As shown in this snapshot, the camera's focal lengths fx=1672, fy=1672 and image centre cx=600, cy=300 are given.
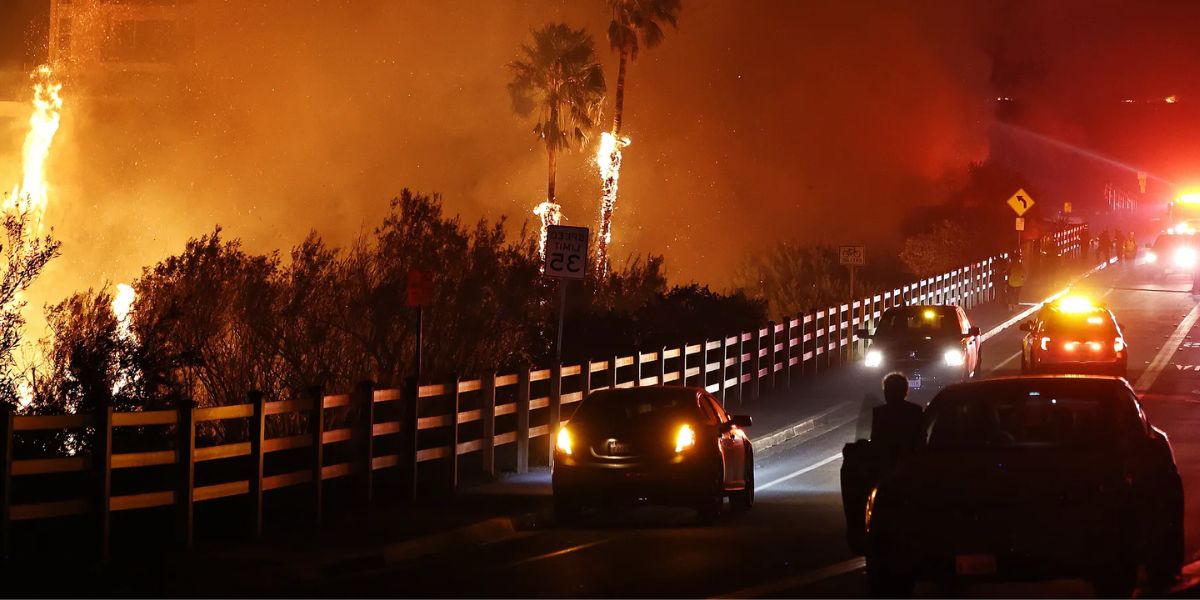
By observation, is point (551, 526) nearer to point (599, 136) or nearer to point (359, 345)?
point (359, 345)

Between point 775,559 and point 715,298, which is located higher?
point 715,298

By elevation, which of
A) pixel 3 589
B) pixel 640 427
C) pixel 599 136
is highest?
pixel 599 136

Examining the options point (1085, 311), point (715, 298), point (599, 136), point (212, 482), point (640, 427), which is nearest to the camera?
point (640, 427)

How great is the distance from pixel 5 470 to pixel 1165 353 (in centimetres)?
2832

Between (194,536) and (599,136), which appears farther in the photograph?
(599,136)

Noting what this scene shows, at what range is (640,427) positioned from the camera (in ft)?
54.5

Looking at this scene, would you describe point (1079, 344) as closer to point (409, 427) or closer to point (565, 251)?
point (565, 251)

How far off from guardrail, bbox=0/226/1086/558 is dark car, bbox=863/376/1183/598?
21.9 feet

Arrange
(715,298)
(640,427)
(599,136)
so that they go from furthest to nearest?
(599,136)
(715,298)
(640,427)

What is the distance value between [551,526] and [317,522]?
91.1 inches

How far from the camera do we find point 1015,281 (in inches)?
1914

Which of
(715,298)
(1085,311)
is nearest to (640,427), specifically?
(1085,311)

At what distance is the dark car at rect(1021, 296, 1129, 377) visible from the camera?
30.0 m

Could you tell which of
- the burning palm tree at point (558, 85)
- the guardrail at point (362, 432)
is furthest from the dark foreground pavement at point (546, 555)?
the burning palm tree at point (558, 85)
